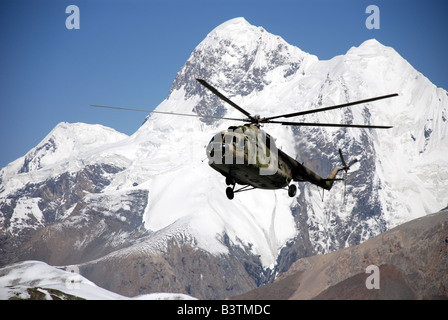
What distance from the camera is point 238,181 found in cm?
5659

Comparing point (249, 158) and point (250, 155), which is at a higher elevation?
point (250, 155)

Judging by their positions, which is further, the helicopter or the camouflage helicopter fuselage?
the camouflage helicopter fuselage

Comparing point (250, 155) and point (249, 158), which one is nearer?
point (249, 158)

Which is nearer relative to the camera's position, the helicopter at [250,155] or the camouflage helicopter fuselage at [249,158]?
the helicopter at [250,155]
